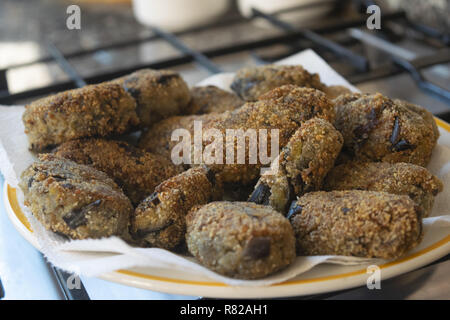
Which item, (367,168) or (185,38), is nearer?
(367,168)

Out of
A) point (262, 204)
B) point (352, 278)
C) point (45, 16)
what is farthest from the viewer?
point (45, 16)

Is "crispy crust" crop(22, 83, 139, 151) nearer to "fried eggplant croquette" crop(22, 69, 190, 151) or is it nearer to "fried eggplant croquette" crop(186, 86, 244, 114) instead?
"fried eggplant croquette" crop(22, 69, 190, 151)

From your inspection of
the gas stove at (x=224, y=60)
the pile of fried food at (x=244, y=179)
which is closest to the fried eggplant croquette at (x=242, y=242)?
the pile of fried food at (x=244, y=179)

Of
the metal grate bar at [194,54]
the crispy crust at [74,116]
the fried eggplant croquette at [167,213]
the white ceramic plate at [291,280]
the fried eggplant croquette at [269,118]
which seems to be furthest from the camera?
the metal grate bar at [194,54]

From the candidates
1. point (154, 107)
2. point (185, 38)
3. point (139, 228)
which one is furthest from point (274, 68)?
point (185, 38)

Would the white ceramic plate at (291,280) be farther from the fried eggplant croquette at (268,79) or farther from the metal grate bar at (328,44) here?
the metal grate bar at (328,44)
